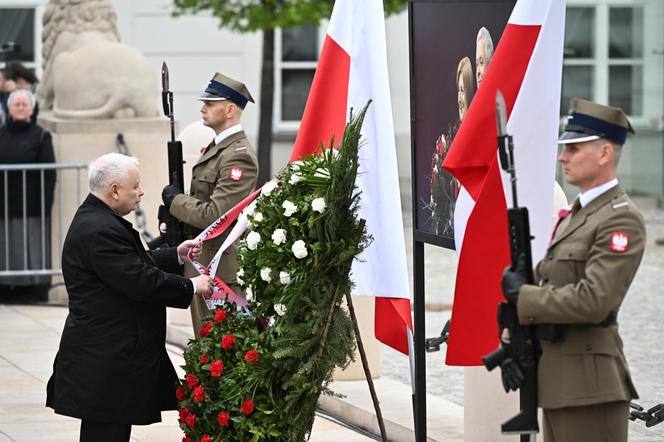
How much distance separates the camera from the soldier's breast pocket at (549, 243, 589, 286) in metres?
4.61

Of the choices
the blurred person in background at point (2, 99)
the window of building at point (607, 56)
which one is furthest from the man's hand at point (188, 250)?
the window of building at point (607, 56)

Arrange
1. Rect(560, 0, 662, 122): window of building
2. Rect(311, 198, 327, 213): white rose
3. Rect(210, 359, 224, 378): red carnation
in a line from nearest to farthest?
Rect(311, 198, 327, 213): white rose → Rect(210, 359, 224, 378): red carnation → Rect(560, 0, 662, 122): window of building

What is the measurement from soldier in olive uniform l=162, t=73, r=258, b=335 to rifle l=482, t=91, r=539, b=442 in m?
2.85

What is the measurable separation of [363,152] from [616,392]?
Answer: 248 centimetres

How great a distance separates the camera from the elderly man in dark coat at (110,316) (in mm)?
5793

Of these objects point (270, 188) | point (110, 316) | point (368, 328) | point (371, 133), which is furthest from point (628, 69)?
point (110, 316)

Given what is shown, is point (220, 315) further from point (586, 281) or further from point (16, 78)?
point (16, 78)

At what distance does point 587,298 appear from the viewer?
446 centimetres

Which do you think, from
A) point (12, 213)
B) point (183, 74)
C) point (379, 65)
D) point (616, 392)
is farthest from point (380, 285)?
point (183, 74)

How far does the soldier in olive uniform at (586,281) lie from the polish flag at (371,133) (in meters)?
1.92

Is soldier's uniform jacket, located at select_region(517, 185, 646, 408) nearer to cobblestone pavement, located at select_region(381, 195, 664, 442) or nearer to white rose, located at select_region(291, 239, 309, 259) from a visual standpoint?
white rose, located at select_region(291, 239, 309, 259)

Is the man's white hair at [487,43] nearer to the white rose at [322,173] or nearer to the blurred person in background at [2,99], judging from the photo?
the white rose at [322,173]

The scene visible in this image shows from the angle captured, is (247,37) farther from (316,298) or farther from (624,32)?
(316,298)

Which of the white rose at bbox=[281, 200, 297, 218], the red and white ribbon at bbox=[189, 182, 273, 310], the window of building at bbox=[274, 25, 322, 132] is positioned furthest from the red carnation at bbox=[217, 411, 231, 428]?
the window of building at bbox=[274, 25, 322, 132]
